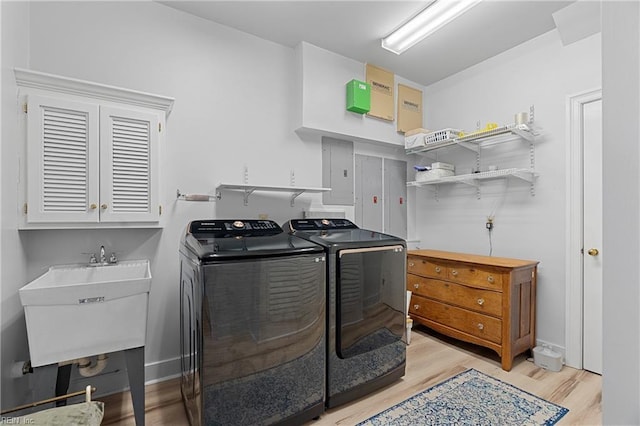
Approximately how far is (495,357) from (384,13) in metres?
3.18

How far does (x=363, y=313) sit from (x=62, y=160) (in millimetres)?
2189

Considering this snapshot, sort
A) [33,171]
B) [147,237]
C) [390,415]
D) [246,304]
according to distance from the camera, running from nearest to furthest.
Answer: [246,304] < [33,171] < [390,415] < [147,237]

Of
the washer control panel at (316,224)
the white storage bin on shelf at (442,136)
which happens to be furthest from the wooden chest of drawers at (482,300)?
the white storage bin on shelf at (442,136)

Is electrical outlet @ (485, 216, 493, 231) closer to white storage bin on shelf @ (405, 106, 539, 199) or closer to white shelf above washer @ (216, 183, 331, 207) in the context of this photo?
white storage bin on shelf @ (405, 106, 539, 199)

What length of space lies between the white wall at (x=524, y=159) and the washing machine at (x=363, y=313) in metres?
1.48

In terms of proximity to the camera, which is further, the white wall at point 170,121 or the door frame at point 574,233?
the door frame at point 574,233

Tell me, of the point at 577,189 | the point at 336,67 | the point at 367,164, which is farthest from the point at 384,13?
the point at 577,189

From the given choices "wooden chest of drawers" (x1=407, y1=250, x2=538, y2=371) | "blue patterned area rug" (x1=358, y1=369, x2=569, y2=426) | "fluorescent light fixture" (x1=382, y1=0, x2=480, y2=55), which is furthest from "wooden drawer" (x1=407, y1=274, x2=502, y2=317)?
"fluorescent light fixture" (x1=382, y1=0, x2=480, y2=55)

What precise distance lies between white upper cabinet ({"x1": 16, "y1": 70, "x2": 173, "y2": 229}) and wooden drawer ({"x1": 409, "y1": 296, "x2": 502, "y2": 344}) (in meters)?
2.65

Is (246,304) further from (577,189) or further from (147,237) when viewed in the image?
(577,189)

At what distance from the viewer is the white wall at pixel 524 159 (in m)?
2.69

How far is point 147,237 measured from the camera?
7.77 ft

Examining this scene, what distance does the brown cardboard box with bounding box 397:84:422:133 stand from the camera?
3715 mm

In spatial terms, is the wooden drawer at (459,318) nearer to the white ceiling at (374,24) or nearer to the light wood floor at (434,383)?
the light wood floor at (434,383)
